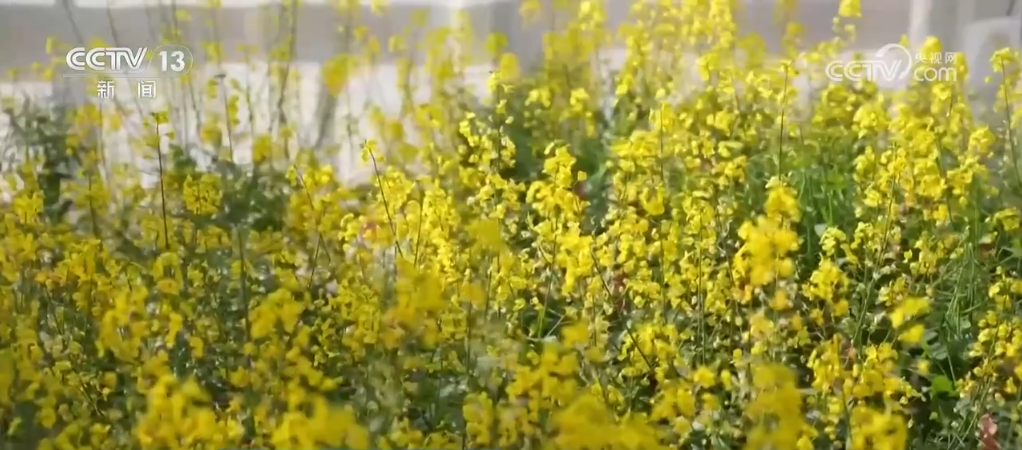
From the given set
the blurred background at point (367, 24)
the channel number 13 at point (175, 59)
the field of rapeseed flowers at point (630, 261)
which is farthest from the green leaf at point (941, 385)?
the channel number 13 at point (175, 59)

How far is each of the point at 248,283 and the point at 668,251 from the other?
475mm

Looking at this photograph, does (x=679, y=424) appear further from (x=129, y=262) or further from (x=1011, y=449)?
(x=129, y=262)

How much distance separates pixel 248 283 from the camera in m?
1.10

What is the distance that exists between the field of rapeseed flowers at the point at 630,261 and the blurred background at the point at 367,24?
0.02m

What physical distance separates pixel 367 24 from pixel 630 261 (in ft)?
1.30

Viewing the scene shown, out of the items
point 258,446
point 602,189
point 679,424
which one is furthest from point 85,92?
point 679,424

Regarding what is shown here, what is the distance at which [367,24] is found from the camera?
1.09 meters

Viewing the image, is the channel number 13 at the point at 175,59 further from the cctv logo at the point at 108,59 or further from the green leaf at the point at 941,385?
the green leaf at the point at 941,385

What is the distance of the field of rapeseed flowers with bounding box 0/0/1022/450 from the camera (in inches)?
41.9

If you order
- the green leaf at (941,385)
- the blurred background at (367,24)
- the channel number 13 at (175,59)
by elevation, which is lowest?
the green leaf at (941,385)

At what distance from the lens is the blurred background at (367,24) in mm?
1069

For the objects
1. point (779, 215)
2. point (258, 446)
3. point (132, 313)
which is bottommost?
point (258, 446)

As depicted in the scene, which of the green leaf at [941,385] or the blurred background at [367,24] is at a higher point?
the blurred background at [367,24]

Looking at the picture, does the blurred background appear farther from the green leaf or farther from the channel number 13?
the green leaf
